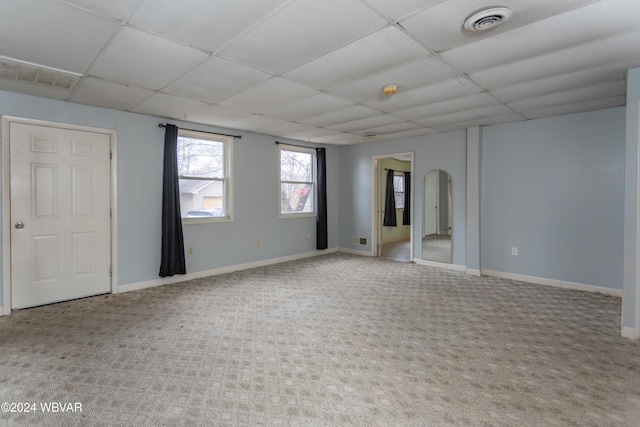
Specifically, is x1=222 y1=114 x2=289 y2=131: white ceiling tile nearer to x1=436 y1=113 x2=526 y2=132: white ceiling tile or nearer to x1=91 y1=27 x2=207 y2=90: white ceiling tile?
x1=91 y1=27 x2=207 y2=90: white ceiling tile

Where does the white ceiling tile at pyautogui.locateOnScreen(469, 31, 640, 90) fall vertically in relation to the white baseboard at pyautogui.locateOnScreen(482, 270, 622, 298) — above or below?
above

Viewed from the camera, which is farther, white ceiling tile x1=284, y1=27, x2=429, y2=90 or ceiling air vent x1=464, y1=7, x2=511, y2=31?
white ceiling tile x1=284, y1=27, x2=429, y2=90

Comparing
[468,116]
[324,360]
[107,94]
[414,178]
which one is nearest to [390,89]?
[468,116]

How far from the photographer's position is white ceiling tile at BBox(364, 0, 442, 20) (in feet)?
6.25

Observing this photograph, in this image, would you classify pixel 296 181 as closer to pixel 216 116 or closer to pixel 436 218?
pixel 216 116

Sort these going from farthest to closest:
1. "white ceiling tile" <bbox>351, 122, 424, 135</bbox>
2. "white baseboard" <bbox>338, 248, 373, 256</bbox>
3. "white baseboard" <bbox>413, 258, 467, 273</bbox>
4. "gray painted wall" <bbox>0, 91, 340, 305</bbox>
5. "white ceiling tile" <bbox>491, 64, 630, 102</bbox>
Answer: "white baseboard" <bbox>338, 248, 373, 256</bbox>, "white baseboard" <bbox>413, 258, 467, 273</bbox>, "white ceiling tile" <bbox>351, 122, 424, 135</bbox>, "gray painted wall" <bbox>0, 91, 340, 305</bbox>, "white ceiling tile" <bbox>491, 64, 630, 102</bbox>

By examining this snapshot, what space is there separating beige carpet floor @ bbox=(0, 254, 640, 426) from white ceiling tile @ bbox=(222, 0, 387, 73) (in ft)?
7.99

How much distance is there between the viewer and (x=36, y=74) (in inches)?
116

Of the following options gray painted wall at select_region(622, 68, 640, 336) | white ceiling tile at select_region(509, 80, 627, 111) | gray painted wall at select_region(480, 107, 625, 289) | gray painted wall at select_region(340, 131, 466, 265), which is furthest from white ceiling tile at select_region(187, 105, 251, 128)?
gray painted wall at select_region(622, 68, 640, 336)

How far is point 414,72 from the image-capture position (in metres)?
2.94

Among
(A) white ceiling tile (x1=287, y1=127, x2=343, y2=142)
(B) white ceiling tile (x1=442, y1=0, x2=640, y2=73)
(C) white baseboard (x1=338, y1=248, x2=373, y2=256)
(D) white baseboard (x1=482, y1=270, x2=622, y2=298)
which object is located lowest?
(D) white baseboard (x1=482, y1=270, x2=622, y2=298)

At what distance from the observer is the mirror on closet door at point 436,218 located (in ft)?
19.9

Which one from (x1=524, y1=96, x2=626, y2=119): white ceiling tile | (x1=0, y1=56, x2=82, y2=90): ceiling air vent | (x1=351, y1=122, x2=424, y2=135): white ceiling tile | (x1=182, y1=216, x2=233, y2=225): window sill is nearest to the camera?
(x1=0, y1=56, x2=82, y2=90): ceiling air vent
